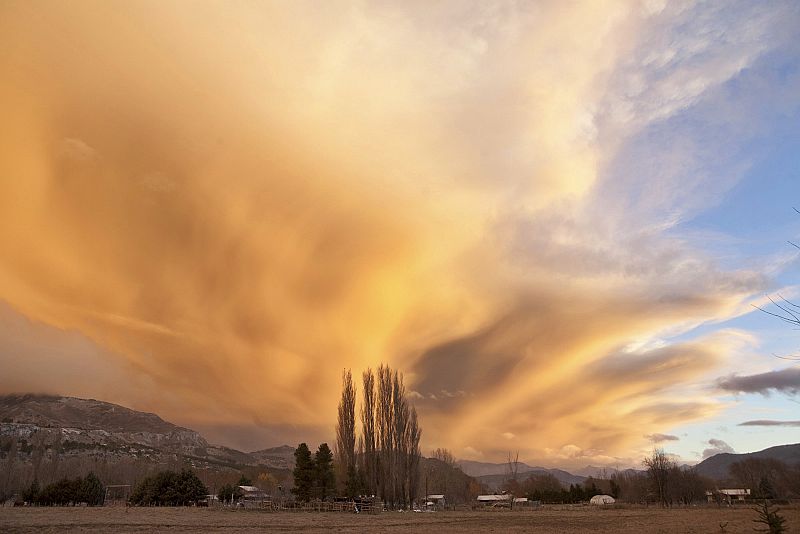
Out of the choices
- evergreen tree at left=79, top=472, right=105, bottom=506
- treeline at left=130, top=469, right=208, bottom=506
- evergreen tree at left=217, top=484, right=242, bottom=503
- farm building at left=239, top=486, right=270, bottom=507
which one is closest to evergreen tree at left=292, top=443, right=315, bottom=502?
farm building at left=239, top=486, right=270, bottom=507

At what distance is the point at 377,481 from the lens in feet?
258

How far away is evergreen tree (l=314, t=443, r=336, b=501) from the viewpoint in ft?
236

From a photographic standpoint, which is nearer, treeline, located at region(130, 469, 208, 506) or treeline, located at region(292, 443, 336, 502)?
treeline, located at region(130, 469, 208, 506)

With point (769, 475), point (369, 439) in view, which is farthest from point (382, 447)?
point (769, 475)

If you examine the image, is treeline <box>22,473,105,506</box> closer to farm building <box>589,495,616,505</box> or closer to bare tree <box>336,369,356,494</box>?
bare tree <box>336,369,356,494</box>

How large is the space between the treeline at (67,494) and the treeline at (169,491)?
25.3ft

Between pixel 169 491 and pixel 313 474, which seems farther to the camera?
pixel 313 474

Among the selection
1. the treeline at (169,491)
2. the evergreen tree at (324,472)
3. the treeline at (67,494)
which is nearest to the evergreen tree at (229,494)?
the treeline at (169,491)

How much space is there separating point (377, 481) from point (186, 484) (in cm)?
2711

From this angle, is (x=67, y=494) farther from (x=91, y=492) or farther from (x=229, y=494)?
(x=229, y=494)

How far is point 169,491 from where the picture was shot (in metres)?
65.1

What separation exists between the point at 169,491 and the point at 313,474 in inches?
710

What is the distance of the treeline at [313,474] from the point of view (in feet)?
231

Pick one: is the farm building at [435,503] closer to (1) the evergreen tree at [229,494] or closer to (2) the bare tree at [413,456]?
(2) the bare tree at [413,456]
